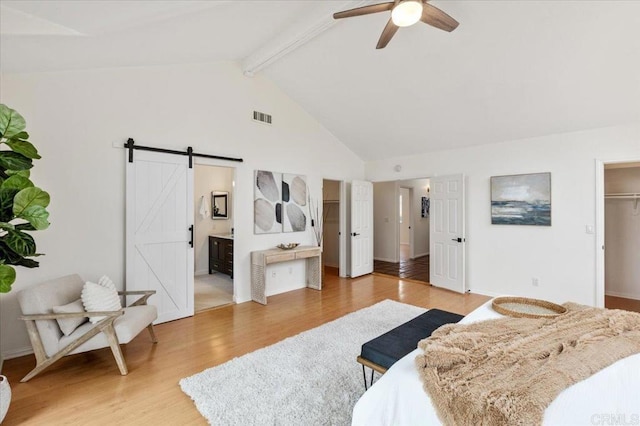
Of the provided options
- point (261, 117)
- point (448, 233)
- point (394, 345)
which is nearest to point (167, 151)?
point (261, 117)

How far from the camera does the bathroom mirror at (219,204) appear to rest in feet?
22.0

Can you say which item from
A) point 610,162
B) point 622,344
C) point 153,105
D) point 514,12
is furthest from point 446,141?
point 153,105

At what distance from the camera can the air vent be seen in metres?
4.77

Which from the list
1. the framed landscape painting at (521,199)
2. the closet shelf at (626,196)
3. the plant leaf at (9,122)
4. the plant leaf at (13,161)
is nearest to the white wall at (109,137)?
the plant leaf at (13,161)

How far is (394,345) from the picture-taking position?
6.81 ft

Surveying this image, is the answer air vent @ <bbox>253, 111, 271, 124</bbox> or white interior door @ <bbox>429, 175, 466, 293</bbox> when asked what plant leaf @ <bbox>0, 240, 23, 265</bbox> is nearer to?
air vent @ <bbox>253, 111, 271, 124</bbox>

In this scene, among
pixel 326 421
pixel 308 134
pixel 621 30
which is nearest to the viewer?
pixel 326 421

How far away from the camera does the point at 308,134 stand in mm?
5598

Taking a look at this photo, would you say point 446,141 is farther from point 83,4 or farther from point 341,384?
point 83,4

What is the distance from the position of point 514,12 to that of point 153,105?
160 inches

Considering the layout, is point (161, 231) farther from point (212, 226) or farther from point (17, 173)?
point (212, 226)

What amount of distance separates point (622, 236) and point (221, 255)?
7003 mm

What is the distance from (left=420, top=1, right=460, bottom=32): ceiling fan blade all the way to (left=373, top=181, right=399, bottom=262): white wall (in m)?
5.59

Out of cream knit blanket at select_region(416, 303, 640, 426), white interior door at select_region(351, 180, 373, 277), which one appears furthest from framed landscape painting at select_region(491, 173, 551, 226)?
cream knit blanket at select_region(416, 303, 640, 426)
